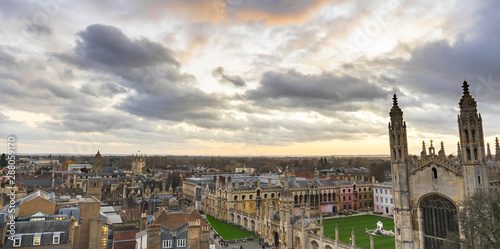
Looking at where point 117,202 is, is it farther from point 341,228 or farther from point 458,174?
point 458,174

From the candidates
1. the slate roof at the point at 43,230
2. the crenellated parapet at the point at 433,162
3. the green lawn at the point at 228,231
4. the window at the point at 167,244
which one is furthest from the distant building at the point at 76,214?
the crenellated parapet at the point at 433,162

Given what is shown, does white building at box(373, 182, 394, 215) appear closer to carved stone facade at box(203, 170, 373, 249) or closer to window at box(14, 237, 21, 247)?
carved stone facade at box(203, 170, 373, 249)

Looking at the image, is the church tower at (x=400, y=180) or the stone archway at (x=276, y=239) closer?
the church tower at (x=400, y=180)

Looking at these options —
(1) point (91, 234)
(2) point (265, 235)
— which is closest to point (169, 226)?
(1) point (91, 234)

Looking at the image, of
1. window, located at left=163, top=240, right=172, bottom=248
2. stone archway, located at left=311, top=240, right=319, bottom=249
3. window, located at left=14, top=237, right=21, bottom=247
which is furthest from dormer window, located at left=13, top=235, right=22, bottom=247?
stone archway, located at left=311, top=240, right=319, bottom=249

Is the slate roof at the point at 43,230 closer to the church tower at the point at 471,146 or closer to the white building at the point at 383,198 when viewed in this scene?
the church tower at the point at 471,146

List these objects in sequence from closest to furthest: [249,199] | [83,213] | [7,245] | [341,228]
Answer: [7,245], [83,213], [341,228], [249,199]
